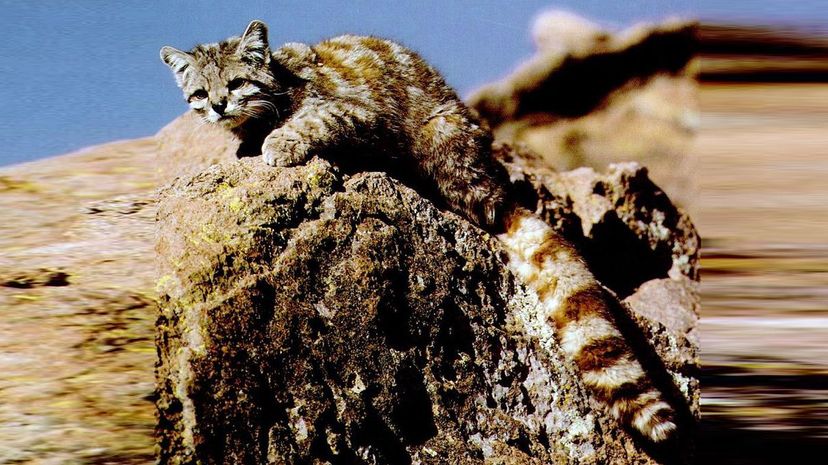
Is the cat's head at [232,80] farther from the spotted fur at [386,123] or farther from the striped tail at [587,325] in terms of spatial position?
the striped tail at [587,325]

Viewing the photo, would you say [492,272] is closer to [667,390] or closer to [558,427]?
[558,427]

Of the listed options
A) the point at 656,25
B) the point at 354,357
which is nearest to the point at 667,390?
the point at 354,357

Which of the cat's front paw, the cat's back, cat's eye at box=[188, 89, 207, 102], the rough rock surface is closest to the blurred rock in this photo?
the cat's back

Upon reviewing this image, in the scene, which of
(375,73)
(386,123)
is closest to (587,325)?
(386,123)

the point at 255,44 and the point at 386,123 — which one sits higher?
the point at 255,44

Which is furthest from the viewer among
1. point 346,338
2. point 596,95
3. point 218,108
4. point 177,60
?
point 596,95

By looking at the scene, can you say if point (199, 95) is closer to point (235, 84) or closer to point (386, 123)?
point (235, 84)

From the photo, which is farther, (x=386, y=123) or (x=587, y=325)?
(x=386, y=123)
